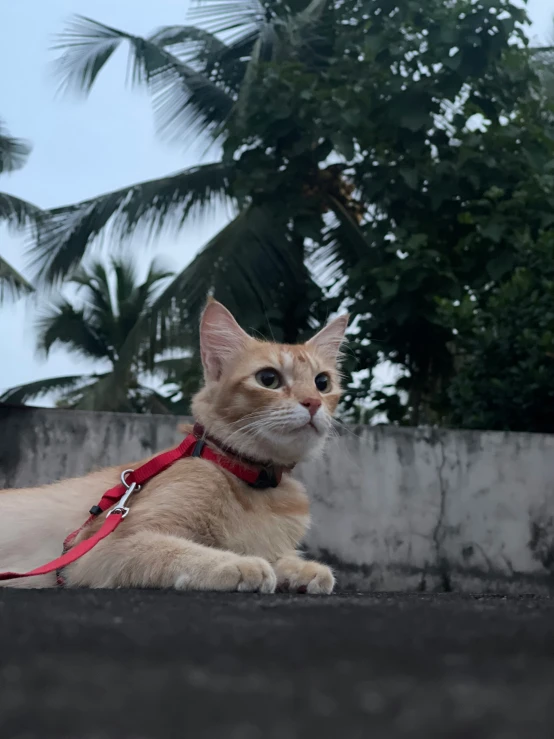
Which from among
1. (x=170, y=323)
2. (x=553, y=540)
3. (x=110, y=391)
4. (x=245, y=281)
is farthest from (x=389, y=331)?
(x=110, y=391)

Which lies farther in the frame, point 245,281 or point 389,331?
point 245,281

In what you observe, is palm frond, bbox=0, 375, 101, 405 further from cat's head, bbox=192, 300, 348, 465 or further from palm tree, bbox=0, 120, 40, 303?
cat's head, bbox=192, 300, 348, 465

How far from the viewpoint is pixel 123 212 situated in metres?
11.8

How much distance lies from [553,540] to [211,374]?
246cm

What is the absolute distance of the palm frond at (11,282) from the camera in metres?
16.2

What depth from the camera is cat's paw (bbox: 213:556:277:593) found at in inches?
78.8

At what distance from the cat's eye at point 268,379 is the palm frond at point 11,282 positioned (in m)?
14.5

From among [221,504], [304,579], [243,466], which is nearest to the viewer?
[304,579]

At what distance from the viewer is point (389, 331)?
28.2 ft

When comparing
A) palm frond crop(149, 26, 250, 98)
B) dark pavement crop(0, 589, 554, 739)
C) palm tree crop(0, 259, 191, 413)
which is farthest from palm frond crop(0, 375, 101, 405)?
dark pavement crop(0, 589, 554, 739)

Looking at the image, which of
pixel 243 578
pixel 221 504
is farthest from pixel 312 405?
pixel 243 578

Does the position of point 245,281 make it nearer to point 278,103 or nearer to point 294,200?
point 294,200

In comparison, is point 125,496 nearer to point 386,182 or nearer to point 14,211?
point 386,182

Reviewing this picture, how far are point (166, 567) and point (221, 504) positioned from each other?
1.40ft
